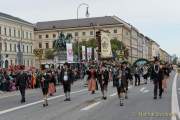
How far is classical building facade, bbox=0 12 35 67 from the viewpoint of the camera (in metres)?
112

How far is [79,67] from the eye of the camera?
198 ft

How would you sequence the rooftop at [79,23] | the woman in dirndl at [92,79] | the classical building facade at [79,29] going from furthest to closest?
1. the rooftop at [79,23]
2. the classical building facade at [79,29]
3. the woman in dirndl at [92,79]

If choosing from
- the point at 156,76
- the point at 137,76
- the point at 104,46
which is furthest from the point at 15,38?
the point at 156,76

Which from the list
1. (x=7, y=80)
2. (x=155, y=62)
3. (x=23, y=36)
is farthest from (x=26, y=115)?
(x=23, y=36)

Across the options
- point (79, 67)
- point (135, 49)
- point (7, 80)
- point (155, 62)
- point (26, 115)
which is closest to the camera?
point (26, 115)

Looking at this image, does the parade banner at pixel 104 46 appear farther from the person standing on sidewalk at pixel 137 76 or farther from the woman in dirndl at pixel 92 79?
the woman in dirndl at pixel 92 79

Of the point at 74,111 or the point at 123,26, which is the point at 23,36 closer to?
the point at 123,26

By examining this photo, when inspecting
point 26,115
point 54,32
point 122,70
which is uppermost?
point 54,32

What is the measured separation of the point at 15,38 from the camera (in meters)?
120

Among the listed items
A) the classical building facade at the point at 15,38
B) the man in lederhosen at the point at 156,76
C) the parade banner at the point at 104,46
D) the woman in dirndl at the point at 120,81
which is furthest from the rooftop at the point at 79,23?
the woman in dirndl at the point at 120,81

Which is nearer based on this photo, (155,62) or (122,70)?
(122,70)

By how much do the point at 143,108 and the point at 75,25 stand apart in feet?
452

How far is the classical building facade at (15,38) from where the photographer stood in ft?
366

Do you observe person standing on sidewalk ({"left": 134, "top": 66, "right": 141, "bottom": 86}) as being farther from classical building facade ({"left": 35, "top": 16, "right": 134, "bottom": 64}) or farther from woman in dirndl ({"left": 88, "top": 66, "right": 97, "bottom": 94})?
classical building facade ({"left": 35, "top": 16, "right": 134, "bottom": 64})
